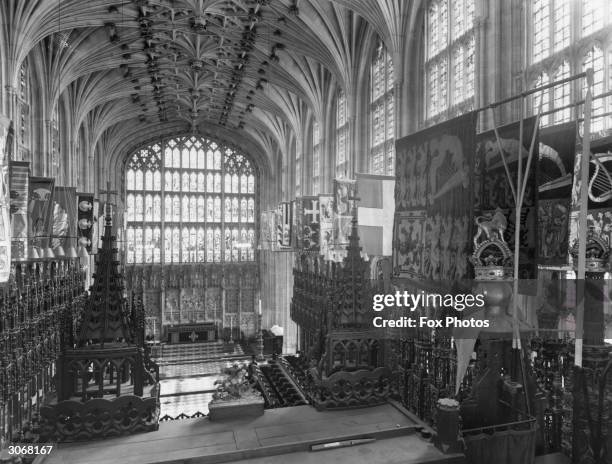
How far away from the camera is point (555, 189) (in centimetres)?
684

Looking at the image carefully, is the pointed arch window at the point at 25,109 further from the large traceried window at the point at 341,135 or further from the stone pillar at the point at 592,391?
the stone pillar at the point at 592,391

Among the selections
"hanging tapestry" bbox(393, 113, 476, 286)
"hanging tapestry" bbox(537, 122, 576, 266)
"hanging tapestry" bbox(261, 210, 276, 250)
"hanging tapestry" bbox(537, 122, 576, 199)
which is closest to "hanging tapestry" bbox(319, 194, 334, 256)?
"hanging tapestry" bbox(393, 113, 476, 286)

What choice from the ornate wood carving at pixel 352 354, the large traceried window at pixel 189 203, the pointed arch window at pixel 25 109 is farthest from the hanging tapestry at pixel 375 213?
the large traceried window at pixel 189 203

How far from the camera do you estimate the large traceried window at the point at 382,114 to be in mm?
17109

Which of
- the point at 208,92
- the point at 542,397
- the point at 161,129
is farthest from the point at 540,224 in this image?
the point at 161,129

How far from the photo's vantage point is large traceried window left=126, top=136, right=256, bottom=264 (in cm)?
3434

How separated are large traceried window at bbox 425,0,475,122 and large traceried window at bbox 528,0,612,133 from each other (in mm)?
2492

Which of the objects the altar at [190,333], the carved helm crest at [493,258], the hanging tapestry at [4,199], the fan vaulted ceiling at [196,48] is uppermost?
the fan vaulted ceiling at [196,48]

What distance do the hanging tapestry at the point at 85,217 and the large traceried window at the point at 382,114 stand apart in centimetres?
1064

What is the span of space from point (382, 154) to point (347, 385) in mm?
12692

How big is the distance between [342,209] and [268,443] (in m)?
9.53

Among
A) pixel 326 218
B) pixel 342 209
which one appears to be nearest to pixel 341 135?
pixel 326 218

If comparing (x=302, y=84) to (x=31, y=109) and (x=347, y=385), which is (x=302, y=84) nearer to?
(x=31, y=109)

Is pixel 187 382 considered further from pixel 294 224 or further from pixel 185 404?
pixel 294 224
